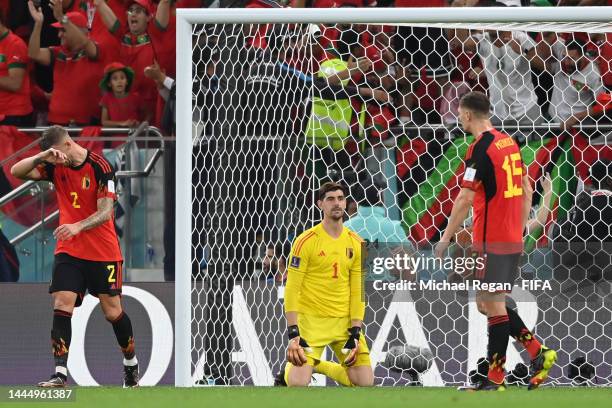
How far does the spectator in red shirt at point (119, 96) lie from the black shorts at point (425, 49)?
244cm

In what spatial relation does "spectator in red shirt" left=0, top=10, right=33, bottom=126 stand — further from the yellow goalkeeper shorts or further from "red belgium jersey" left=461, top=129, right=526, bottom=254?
"red belgium jersey" left=461, top=129, right=526, bottom=254

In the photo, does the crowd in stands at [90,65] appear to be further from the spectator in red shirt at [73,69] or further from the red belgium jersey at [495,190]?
the red belgium jersey at [495,190]

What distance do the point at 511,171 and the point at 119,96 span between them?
15.1 ft

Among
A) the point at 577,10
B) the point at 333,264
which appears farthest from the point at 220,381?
the point at 577,10

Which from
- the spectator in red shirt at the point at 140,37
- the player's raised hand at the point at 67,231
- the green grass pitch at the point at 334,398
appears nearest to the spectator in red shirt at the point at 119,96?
the spectator in red shirt at the point at 140,37

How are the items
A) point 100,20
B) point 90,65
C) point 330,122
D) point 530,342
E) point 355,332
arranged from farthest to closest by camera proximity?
point 100,20 → point 90,65 → point 330,122 → point 355,332 → point 530,342

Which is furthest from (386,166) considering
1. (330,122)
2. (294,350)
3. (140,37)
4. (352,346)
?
(140,37)

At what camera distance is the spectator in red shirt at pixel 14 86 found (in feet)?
38.9

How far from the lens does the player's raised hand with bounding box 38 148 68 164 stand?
29.0 ft

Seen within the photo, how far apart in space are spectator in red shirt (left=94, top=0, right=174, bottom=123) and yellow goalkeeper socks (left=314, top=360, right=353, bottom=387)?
337 cm

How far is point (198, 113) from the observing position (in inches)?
385

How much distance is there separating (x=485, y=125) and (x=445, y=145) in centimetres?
184

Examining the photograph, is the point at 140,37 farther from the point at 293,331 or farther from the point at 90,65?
the point at 293,331

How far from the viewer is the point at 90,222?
889 centimetres
